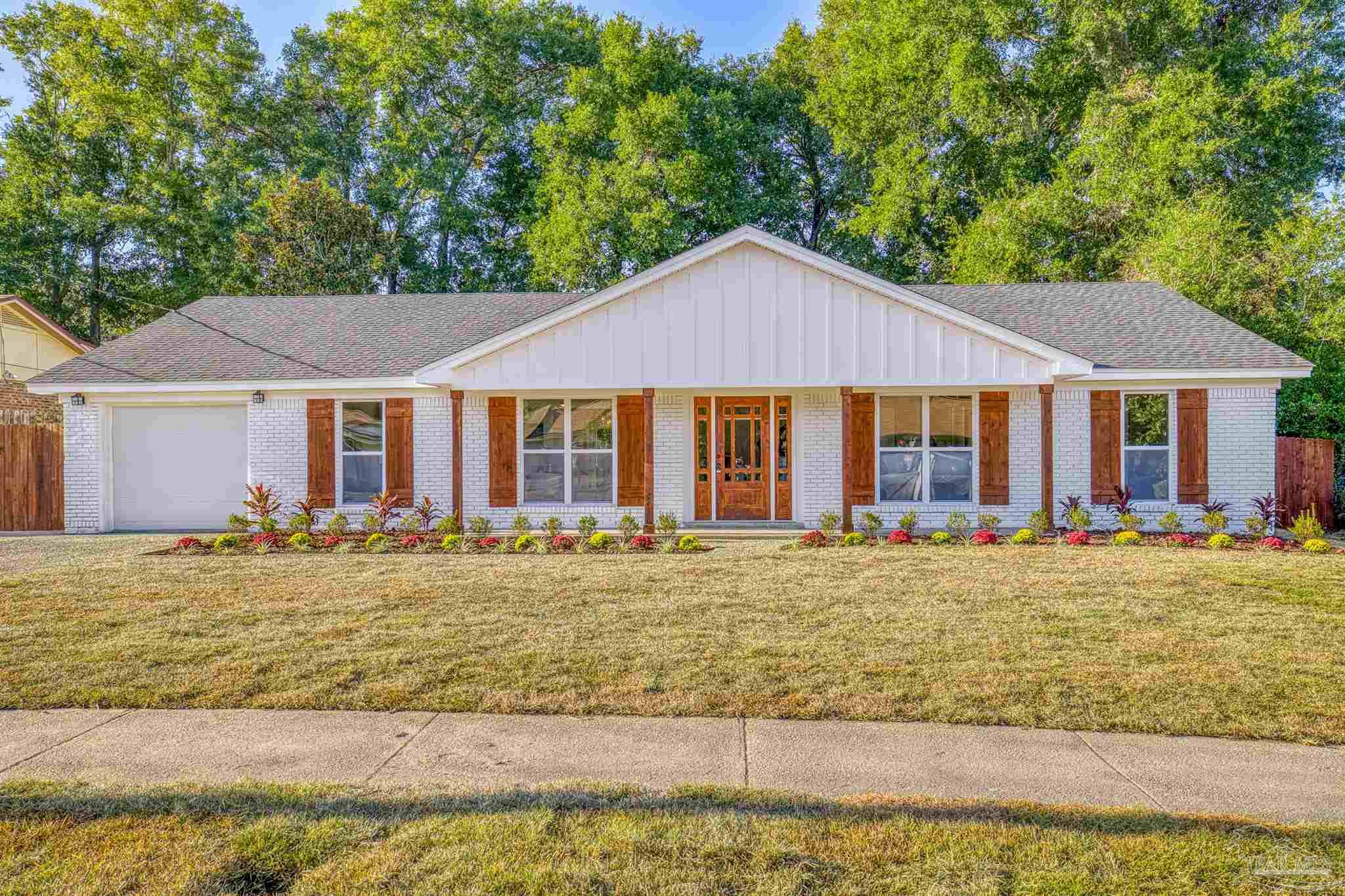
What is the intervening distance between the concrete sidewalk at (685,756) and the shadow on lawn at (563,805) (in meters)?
0.12

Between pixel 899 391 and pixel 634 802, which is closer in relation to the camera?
pixel 634 802

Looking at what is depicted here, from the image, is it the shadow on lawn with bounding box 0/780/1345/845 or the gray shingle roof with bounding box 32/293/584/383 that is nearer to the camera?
the shadow on lawn with bounding box 0/780/1345/845

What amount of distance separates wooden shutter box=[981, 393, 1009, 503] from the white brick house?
33mm

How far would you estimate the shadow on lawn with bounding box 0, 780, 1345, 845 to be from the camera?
336 centimetres

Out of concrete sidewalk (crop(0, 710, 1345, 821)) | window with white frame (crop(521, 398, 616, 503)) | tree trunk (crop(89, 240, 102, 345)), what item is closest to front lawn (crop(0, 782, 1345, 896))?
concrete sidewalk (crop(0, 710, 1345, 821))

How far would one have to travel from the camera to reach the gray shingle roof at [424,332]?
1318cm

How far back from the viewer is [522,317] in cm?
1631

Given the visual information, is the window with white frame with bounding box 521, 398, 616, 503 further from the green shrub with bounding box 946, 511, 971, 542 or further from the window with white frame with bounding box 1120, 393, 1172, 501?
the window with white frame with bounding box 1120, 393, 1172, 501

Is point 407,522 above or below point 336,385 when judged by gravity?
below

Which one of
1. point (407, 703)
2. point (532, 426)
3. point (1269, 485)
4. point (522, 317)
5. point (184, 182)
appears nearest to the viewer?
point (407, 703)

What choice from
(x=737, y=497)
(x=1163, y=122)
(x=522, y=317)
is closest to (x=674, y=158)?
(x=522, y=317)

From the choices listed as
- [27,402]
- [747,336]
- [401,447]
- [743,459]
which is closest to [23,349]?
[27,402]

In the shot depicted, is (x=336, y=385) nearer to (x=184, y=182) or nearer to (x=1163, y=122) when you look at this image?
(x=184, y=182)

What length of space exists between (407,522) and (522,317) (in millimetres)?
5361
